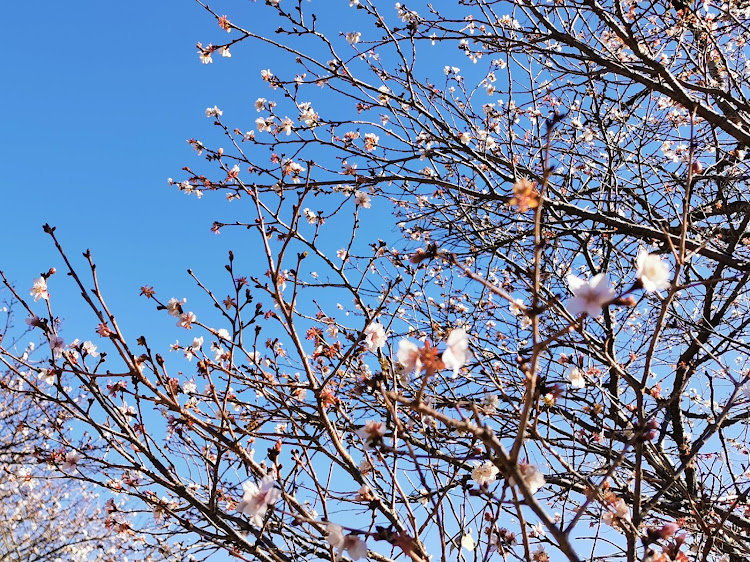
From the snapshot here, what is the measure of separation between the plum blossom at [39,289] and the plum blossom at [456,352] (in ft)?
6.33

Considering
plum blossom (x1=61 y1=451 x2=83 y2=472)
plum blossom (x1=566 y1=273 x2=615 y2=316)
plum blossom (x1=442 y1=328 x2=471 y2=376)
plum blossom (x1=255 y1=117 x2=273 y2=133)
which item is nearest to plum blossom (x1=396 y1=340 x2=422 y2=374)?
plum blossom (x1=442 y1=328 x2=471 y2=376)

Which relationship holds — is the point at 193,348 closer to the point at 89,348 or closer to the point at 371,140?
the point at 89,348

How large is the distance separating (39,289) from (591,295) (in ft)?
7.83

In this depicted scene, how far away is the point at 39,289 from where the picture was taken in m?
2.43

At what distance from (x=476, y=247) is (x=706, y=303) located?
2.06m

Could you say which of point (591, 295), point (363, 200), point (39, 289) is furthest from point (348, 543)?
point (363, 200)

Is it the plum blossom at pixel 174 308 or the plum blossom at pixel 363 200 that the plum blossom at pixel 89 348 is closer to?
the plum blossom at pixel 174 308

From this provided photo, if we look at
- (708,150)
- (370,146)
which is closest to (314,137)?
(370,146)

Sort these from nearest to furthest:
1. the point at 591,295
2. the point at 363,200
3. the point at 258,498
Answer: the point at 591,295 → the point at 258,498 → the point at 363,200

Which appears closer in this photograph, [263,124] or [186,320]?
[186,320]

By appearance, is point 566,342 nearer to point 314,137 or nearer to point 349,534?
point 349,534

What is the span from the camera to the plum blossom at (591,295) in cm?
131

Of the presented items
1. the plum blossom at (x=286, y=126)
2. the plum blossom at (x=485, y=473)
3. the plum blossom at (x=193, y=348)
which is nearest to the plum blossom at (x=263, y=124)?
the plum blossom at (x=286, y=126)

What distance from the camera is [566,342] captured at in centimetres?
318
